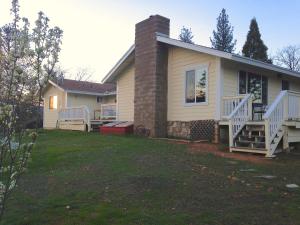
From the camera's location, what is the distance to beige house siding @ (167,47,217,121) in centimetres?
1390

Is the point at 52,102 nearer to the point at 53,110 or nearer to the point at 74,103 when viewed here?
the point at 53,110

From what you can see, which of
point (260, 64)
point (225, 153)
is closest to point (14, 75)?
point (225, 153)

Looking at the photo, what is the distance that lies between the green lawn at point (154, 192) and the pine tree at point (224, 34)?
31.4m

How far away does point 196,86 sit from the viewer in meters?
14.6

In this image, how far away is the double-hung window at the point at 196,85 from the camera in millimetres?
14234

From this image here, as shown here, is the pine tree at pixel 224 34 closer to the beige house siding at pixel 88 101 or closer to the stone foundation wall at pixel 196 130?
the beige house siding at pixel 88 101

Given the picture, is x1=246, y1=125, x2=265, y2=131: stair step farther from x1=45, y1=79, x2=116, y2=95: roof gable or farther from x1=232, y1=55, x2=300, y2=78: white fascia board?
x1=45, y1=79, x2=116, y2=95: roof gable

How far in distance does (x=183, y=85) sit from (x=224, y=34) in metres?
27.0

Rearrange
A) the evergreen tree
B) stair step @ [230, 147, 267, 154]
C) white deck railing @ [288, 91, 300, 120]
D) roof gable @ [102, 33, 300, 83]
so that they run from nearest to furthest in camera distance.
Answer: stair step @ [230, 147, 267, 154] → white deck railing @ [288, 91, 300, 120] → roof gable @ [102, 33, 300, 83] → the evergreen tree

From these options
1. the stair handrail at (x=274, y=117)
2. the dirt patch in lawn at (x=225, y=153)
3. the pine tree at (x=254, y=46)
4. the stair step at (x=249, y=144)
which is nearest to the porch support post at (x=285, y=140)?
the stair handrail at (x=274, y=117)

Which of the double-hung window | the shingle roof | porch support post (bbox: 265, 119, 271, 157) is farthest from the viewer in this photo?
the shingle roof

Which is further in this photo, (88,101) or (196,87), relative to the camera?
(88,101)

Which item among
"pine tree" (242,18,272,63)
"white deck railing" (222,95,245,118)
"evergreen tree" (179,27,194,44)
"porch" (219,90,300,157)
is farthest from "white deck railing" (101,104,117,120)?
"evergreen tree" (179,27,194,44)

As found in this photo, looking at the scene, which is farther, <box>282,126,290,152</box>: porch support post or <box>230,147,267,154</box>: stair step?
<box>282,126,290,152</box>: porch support post
